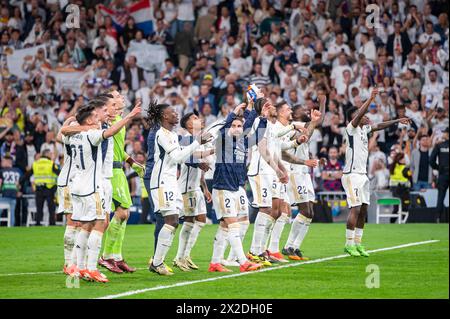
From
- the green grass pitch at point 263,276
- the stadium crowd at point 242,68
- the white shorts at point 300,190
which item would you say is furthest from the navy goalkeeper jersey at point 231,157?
the stadium crowd at point 242,68

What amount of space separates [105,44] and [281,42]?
512 centimetres

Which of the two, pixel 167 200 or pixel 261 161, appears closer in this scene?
pixel 167 200

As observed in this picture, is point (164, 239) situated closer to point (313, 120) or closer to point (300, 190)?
point (313, 120)

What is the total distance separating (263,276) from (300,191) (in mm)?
→ 3982

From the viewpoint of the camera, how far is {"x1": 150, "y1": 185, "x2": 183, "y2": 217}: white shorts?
14.8m

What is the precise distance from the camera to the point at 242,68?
31.0 meters

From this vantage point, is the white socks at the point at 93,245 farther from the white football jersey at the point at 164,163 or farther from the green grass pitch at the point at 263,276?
the white football jersey at the point at 164,163

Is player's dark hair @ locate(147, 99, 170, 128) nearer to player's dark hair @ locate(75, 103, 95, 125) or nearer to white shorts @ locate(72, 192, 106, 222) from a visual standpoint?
player's dark hair @ locate(75, 103, 95, 125)

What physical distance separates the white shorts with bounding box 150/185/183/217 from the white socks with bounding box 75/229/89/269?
1276mm

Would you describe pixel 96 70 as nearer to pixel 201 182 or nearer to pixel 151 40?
pixel 151 40

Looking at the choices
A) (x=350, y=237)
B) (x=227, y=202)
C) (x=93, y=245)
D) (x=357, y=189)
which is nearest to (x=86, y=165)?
(x=93, y=245)

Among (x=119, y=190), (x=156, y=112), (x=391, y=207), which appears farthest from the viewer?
(x=391, y=207)
